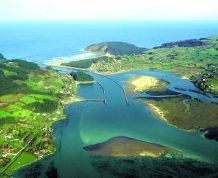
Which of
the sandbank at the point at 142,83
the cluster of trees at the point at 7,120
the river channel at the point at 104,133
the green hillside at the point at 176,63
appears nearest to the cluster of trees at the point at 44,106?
the river channel at the point at 104,133

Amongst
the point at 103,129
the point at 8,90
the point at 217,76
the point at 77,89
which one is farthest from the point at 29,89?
the point at 217,76

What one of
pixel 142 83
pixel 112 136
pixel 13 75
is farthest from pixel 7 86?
pixel 142 83

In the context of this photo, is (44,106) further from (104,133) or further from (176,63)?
(176,63)

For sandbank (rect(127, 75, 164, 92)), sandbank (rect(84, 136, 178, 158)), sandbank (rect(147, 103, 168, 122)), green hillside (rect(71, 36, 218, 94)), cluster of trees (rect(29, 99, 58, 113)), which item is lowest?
sandbank (rect(84, 136, 178, 158))

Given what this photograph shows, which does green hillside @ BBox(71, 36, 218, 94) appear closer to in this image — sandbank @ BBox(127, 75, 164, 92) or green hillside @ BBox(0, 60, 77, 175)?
sandbank @ BBox(127, 75, 164, 92)

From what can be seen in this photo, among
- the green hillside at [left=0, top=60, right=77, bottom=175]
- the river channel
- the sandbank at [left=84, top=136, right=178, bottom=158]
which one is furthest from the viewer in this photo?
the green hillside at [left=0, top=60, right=77, bottom=175]

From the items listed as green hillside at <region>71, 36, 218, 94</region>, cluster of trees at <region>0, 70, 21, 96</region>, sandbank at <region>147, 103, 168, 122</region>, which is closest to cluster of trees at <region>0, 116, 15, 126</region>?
cluster of trees at <region>0, 70, 21, 96</region>

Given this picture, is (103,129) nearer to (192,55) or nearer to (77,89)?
(77,89)

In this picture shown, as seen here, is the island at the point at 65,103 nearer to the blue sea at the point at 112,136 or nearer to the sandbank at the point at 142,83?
the sandbank at the point at 142,83
